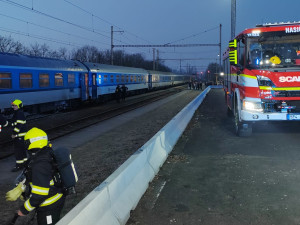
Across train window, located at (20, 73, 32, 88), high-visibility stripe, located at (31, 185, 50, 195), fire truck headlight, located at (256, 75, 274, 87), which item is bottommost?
high-visibility stripe, located at (31, 185, 50, 195)

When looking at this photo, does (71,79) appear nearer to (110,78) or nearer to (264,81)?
(110,78)

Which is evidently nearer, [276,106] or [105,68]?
[276,106]

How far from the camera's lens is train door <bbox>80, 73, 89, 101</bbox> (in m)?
23.9

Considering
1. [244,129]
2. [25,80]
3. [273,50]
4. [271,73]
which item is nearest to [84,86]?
[25,80]

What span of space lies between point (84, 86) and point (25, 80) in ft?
26.1

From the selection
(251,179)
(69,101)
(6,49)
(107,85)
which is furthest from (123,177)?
(6,49)

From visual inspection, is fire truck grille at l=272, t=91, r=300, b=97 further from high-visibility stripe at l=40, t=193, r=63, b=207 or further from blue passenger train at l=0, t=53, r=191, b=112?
blue passenger train at l=0, t=53, r=191, b=112

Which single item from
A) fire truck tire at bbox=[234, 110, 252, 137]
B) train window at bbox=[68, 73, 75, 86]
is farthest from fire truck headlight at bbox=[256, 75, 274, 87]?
train window at bbox=[68, 73, 75, 86]

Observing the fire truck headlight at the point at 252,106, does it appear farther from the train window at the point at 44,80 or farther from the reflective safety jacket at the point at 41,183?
the train window at the point at 44,80

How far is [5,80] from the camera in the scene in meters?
14.7

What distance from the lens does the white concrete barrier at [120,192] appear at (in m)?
3.39

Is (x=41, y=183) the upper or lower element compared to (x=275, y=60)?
lower

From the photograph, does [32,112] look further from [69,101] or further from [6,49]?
[6,49]

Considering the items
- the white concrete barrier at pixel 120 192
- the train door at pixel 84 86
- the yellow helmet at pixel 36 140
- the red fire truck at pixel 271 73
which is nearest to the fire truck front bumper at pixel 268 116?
the red fire truck at pixel 271 73
